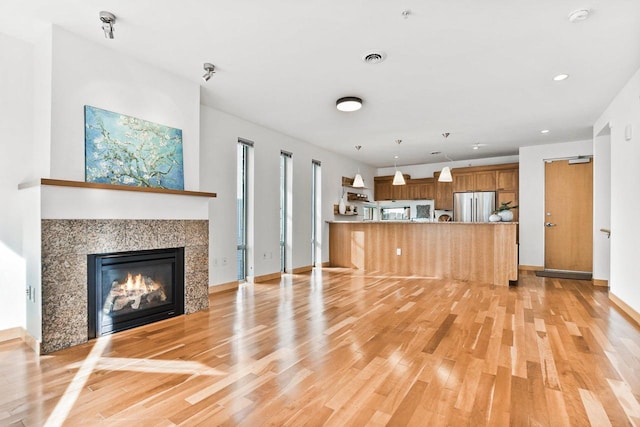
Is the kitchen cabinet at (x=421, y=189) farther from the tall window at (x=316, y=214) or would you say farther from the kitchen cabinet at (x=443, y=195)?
the tall window at (x=316, y=214)

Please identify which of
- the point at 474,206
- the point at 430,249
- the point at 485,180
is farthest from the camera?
the point at 474,206

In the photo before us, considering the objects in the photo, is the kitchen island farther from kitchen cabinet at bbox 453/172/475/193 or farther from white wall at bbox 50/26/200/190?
white wall at bbox 50/26/200/190

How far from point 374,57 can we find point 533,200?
17.8 feet

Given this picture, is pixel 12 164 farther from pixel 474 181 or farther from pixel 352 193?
pixel 474 181

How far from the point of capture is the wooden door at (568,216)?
6.18 metres

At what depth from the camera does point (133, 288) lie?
310 cm

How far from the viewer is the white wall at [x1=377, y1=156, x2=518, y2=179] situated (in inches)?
312

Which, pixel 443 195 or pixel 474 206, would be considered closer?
pixel 474 206

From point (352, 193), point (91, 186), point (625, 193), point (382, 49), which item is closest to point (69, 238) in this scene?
point (91, 186)

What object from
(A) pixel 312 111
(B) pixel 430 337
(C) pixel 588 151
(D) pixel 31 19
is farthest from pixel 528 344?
(C) pixel 588 151

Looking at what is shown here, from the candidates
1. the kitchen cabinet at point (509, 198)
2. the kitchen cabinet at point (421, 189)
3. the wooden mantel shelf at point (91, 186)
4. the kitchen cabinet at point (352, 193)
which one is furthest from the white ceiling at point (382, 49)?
the kitchen cabinet at point (421, 189)

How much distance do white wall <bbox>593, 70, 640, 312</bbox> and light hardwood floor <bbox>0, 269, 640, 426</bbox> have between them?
20.3 inches

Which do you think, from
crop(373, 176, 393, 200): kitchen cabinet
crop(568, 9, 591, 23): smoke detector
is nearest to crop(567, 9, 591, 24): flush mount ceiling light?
crop(568, 9, 591, 23): smoke detector

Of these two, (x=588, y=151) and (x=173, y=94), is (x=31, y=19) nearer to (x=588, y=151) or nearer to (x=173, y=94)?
(x=173, y=94)
